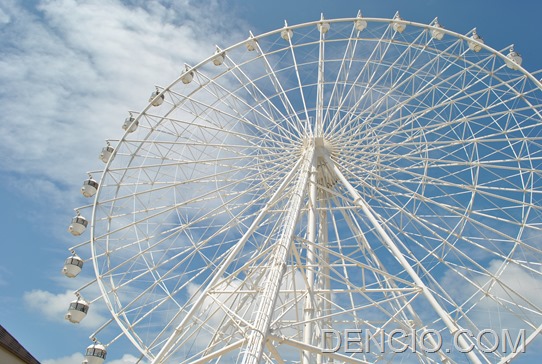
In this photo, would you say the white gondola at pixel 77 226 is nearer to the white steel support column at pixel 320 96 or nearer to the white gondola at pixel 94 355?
the white gondola at pixel 94 355

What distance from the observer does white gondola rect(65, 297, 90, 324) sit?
727 inches

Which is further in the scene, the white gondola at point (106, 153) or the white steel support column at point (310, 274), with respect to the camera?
the white gondola at point (106, 153)

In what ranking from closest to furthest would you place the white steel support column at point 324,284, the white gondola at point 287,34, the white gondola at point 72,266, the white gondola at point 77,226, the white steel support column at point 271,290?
the white steel support column at point 271,290, the white steel support column at point 324,284, the white gondola at point 72,266, the white gondola at point 77,226, the white gondola at point 287,34

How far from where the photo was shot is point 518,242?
685 inches

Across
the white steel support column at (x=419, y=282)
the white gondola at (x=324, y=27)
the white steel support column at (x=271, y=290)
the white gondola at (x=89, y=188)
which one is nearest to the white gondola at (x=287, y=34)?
the white gondola at (x=324, y=27)

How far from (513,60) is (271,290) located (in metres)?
13.4

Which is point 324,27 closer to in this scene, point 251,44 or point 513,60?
point 251,44

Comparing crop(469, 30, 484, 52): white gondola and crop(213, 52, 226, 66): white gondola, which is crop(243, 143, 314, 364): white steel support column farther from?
crop(469, 30, 484, 52): white gondola

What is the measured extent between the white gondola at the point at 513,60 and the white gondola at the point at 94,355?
1671 centimetres

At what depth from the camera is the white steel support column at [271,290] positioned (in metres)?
10.7

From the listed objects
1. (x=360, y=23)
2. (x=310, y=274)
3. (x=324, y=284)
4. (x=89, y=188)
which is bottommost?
(x=324, y=284)

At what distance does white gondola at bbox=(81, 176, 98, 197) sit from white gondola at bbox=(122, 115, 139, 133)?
8.25 feet

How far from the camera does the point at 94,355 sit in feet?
53.6

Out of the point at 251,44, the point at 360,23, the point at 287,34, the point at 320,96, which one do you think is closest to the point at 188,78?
the point at 251,44
